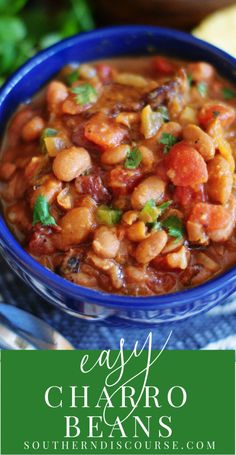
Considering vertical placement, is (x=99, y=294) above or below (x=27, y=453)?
above

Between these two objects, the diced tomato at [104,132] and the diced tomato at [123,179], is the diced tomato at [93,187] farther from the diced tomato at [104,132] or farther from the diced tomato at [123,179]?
the diced tomato at [104,132]

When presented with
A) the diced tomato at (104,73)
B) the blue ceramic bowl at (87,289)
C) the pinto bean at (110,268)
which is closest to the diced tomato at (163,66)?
the blue ceramic bowl at (87,289)

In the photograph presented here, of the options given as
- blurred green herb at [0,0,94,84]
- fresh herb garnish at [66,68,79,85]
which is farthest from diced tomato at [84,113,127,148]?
blurred green herb at [0,0,94,84]

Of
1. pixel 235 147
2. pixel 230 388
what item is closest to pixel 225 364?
pixel 230 388

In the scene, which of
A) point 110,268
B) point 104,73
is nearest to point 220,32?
point 104,73

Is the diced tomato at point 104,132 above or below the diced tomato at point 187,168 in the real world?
above

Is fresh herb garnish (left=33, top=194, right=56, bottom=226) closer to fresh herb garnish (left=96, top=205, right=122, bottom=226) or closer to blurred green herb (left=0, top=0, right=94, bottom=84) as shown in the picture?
fresh herb garnish (left=96, top=205, right=122, bottom=226)

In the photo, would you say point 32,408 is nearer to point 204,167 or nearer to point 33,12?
point 204,167
